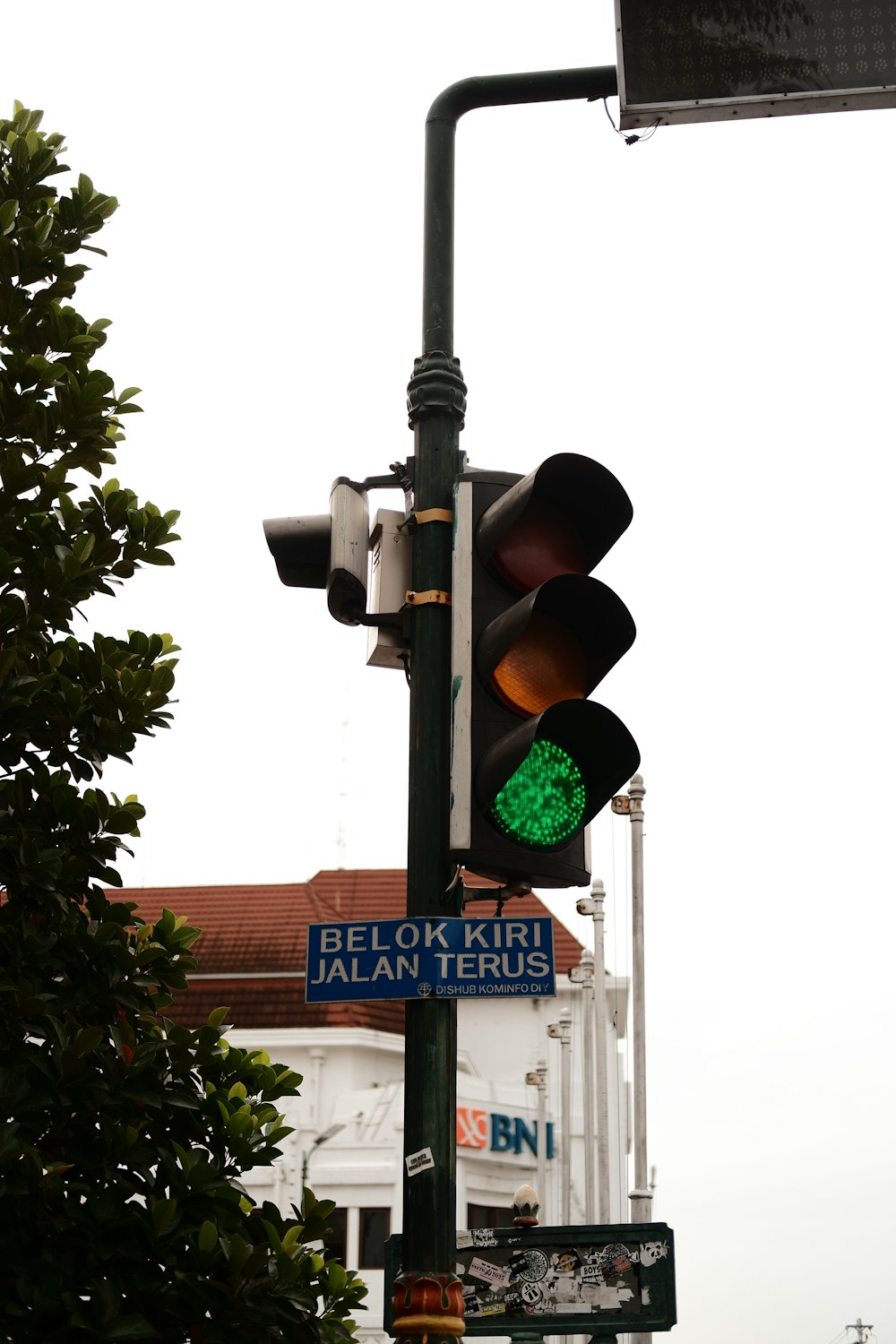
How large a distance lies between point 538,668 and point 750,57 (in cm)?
185

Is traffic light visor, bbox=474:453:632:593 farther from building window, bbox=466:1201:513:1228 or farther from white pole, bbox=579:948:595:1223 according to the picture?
building window, bbox=466:1201:513:1228

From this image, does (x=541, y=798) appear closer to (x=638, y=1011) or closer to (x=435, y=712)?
(x=435, y=712)

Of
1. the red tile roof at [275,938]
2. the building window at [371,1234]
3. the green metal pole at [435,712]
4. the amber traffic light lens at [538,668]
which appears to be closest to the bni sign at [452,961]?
the green metal pole at [435,712]

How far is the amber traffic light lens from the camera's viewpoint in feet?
14.1

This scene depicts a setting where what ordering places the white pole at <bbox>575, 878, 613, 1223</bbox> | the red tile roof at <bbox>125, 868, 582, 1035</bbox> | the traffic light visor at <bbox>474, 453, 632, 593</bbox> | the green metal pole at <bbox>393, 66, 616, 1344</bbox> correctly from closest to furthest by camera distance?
the green metal pole at <bbox>393, 66, 616, 1344</bbox> < the traffic light visor at <bbox>474, 453, 632, 593</bbox> < the white pole at <bbox>575, 878, 613, 1223</bbox> < the red tile roof at <bbox>125, 868, 582, 1035</bbox>

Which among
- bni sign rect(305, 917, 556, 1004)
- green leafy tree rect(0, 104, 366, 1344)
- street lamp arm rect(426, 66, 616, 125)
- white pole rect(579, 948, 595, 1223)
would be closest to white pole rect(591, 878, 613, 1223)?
white pole rect(579, 948, 595, 1223)

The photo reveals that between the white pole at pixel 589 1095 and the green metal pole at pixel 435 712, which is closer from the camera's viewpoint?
the green metal pole at pixel 435 712

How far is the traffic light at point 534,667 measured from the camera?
4.08 m

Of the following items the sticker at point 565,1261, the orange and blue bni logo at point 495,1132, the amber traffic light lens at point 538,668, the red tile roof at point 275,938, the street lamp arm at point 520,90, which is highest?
the red tile roof at point 275,938

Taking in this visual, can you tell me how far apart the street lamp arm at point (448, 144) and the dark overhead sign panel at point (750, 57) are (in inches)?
25.7

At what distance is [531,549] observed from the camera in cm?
448

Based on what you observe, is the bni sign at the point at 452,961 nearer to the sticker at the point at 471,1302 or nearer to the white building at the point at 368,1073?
the sticker at the point at 471,1302

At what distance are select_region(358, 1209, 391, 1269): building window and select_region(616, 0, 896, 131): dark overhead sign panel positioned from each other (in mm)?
29834

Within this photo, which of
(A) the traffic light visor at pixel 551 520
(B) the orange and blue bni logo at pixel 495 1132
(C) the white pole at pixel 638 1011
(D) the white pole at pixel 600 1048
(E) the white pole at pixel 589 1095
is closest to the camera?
(A) the traffic light visor at pixel 551 520
